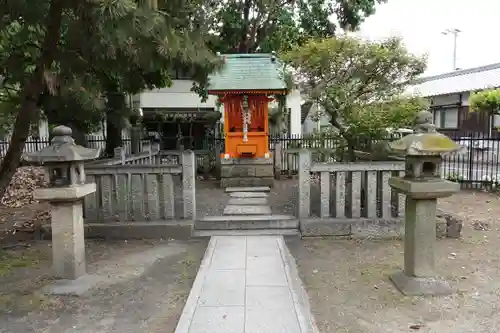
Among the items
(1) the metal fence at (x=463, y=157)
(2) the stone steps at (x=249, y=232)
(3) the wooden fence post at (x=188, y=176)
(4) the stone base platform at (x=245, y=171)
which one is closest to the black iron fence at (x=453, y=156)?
(1) the metal fence at (x=463, y=157)

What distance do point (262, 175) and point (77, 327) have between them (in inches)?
304

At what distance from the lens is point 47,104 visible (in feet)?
25.5

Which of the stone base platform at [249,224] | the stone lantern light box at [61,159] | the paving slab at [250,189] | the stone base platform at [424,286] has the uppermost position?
the stone lantern light box at [61,159]

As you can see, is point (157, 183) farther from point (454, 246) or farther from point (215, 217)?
point (454, 246)

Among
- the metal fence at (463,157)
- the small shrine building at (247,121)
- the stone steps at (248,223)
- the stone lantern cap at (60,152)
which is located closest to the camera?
the stone lantern cap at (60,152)

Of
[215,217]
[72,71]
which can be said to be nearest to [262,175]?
[215,217]

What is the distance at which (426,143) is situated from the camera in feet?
14.4

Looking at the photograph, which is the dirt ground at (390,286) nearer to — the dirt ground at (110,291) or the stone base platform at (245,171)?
the dirt ground at (110,291)

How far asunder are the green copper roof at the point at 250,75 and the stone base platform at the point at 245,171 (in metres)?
2.04

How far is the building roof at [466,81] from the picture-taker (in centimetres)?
2188

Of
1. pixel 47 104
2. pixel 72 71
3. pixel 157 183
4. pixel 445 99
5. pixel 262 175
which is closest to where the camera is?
pixel 72 71

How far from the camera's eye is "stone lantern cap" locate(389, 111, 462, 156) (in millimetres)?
4363

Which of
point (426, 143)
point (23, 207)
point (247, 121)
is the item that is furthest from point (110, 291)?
point (247, 121)

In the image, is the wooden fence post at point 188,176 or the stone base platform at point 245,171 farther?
the stone base platform at point 245,171
